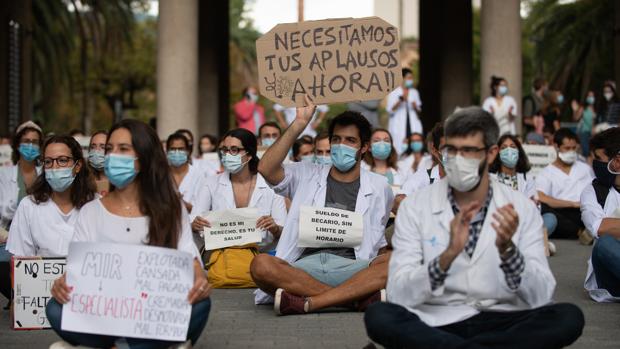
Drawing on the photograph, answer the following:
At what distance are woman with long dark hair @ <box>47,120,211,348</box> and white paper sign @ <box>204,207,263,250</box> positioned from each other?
3.87 metres

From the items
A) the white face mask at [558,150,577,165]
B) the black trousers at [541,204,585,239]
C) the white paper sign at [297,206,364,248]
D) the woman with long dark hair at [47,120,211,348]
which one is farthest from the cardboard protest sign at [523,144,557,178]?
the woman with long dark hair at [47,120,211,348]

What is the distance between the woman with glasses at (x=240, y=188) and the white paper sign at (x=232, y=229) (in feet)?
1.19

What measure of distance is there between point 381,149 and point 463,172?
833cm

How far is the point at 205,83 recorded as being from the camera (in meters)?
31.2

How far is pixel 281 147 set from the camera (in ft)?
28.5

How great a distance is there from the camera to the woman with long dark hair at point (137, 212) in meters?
6.63

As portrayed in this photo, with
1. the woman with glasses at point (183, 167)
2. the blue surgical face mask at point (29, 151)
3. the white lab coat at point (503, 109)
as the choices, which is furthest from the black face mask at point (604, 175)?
the white lab coat at point (503, 109)

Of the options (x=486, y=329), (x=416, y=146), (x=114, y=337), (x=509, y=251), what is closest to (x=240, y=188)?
(x=114, y=337)

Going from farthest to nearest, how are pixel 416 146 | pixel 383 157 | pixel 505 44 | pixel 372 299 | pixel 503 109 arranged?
pixel 505 44 < pixel 503 109 < pixel 416 146 < pixel 383 157 < pixel 372 299

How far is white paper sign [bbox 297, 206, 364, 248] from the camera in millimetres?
9141

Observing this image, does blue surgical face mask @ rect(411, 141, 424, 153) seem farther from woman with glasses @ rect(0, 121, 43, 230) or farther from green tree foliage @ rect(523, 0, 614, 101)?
green tree foliage @ rect(523, 0, 614, 101)

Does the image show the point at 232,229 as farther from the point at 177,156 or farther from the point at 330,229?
the point at 177,156

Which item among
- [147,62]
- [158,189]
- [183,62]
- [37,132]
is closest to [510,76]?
[183,62]

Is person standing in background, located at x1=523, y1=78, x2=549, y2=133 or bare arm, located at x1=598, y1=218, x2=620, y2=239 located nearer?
bare arm, located at x1=598, y1=218, x2=620, y2=239
